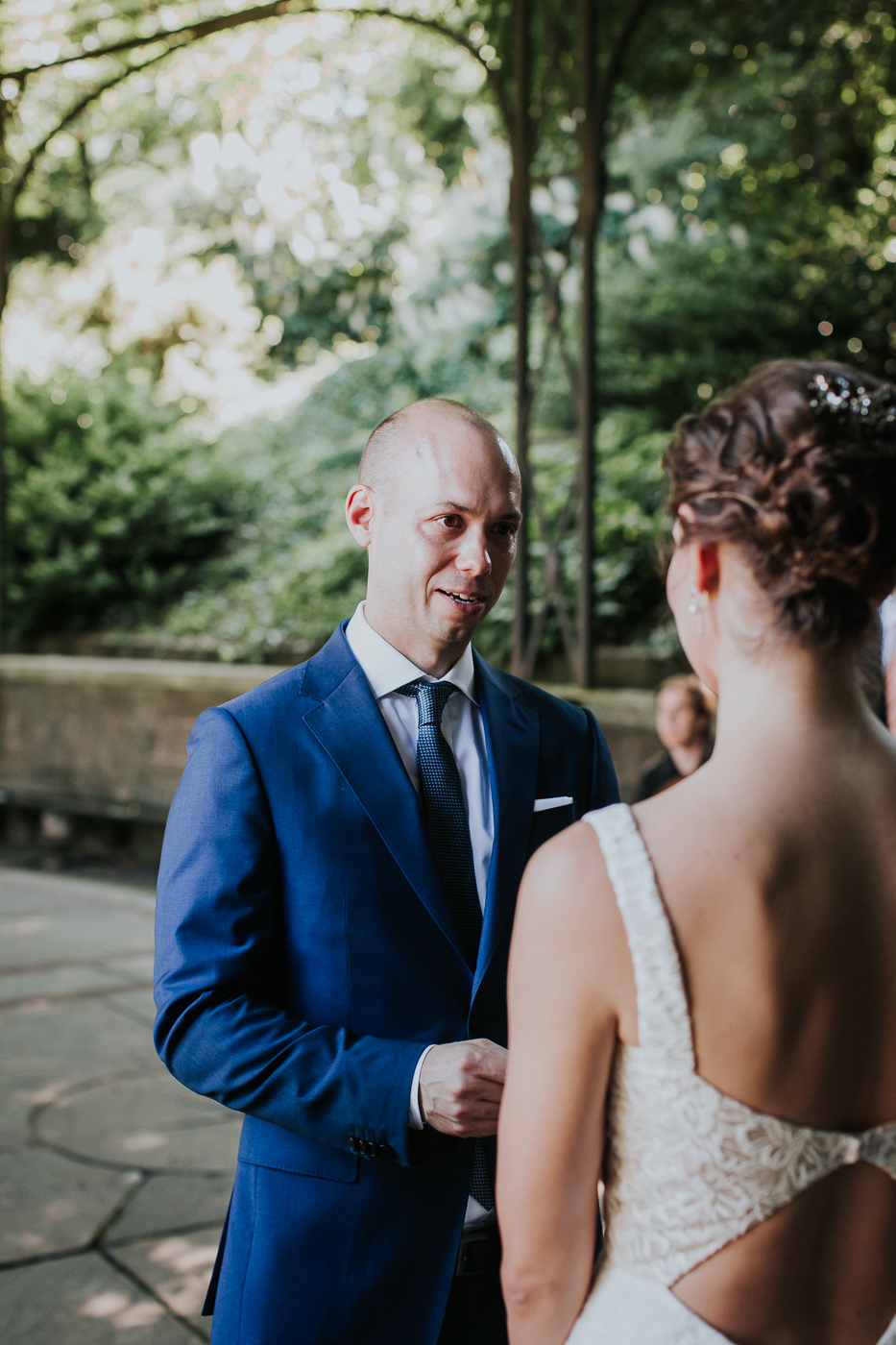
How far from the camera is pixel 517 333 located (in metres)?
7.08

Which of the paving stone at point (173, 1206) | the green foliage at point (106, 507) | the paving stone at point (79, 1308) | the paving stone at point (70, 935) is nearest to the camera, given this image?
the paving stone at point (79, 1308)

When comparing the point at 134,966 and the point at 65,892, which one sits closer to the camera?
the point at 134,966

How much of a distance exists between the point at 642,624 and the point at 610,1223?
24.5 feet

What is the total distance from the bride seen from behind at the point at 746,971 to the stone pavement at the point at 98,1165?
7.54 ft

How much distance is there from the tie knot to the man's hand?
19.5 inches

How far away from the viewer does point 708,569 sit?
106 centimetres

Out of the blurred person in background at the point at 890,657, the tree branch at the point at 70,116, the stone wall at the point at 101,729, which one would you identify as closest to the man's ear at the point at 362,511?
the blurred person in background at the point at 890,657

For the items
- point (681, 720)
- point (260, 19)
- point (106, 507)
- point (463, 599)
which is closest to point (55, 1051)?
point (681, 720)

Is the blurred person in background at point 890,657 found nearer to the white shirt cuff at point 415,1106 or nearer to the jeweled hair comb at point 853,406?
the white shirt cuff at point 415,1106

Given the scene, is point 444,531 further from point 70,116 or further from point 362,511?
point 70,116

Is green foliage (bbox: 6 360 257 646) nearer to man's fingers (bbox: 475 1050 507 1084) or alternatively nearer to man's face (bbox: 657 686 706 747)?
man's face (bbox: 657 686 706 747)

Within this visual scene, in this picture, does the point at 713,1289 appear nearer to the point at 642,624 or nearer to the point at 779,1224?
the point at 779,1224

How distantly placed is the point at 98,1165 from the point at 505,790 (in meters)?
2.87

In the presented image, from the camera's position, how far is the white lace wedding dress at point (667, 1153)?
0.97 m
